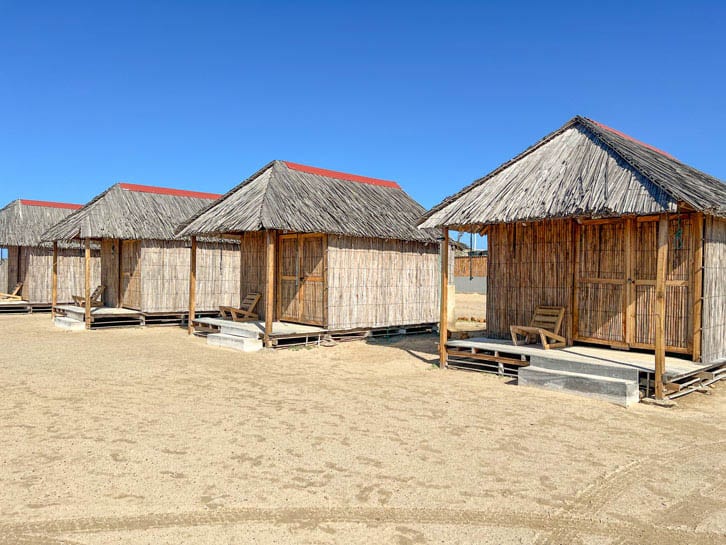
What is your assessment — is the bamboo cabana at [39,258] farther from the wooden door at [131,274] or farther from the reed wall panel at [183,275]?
the reed wall panel at [183,275]

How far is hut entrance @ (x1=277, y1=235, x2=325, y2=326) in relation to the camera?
13.4 metres

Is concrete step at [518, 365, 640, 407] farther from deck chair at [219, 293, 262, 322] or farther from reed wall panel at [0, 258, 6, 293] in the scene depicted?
reed wall panel at [0, 258, 6, 293]

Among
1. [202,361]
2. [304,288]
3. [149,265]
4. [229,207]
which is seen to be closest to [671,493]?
[202,361]

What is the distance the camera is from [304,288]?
13828mm

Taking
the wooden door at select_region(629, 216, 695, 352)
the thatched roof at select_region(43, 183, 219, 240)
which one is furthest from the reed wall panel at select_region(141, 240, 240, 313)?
the wooden door at select_region(629, 216, 695, 352)

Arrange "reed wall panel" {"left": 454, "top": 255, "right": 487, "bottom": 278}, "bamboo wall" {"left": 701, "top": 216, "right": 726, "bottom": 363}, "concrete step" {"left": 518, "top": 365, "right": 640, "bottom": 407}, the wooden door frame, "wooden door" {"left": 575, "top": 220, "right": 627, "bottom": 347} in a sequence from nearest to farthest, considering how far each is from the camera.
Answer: "concrete step" {"left": 518, "top": 365, "right": 640, "bottom": 407} → "bamboo wall" {"left": 701, "top": 216, "right": 726, "bottom": 363} → "wooden door" {"left": 575, "top": 220, "right": 627, "bottom": 347} → the wooden door frame → "reed wall panel" {"left": 454, "top": 255, "right": 487, "bottom": 278}

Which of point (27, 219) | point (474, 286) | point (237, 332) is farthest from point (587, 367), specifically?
point (474, 286)

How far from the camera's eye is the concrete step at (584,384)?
7.53 m

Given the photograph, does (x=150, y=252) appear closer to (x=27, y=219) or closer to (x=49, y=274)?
(x=49, y=274)

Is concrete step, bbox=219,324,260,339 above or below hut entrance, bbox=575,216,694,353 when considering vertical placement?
below

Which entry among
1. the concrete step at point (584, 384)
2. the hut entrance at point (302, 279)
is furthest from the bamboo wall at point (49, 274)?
the concrete step at point (584, 384)

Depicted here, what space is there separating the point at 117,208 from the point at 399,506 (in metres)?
15.5

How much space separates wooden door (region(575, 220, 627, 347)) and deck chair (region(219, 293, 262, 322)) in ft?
26.7

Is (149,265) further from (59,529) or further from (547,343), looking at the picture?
(59,529)
